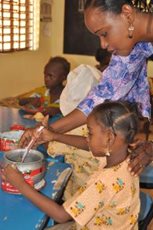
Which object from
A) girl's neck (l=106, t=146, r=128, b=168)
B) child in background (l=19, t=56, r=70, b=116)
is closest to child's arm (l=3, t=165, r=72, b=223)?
girl's neck (l=106, t=146, r=128, b=168)

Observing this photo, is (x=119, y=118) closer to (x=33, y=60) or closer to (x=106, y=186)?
(x=106, y=186)

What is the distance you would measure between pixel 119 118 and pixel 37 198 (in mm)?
375

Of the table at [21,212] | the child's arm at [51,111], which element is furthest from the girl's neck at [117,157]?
the child's arm at [51,111]

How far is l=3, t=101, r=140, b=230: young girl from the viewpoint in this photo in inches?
43.9

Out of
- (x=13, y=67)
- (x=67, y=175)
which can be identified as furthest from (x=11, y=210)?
(x=13, y=67)

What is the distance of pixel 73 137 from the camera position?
1.52 meters

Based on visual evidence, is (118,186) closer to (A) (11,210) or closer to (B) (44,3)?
(A) (11,210)

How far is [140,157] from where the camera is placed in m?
1.28

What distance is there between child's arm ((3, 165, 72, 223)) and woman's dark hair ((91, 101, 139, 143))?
12.2 inches

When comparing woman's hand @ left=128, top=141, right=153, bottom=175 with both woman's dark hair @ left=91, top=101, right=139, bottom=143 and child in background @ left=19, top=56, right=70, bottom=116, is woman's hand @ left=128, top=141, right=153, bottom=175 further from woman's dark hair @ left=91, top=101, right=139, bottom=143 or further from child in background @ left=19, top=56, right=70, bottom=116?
child in background @ left=19, top=56, right=70, bottom=116

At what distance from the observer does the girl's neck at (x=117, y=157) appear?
3.96ft

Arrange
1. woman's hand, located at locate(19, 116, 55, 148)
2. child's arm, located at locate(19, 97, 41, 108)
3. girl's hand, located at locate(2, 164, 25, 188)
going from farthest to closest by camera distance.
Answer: child's arm, located at locate(19, 97, 41, 108) → woman's hand, located at locate(19, 116, 55, 148) → girl's hand, located at locate(2, 164, 25, 188)

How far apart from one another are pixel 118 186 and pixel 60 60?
5.76 ft

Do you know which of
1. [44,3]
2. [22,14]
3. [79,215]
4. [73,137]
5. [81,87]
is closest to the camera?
[79,215]
